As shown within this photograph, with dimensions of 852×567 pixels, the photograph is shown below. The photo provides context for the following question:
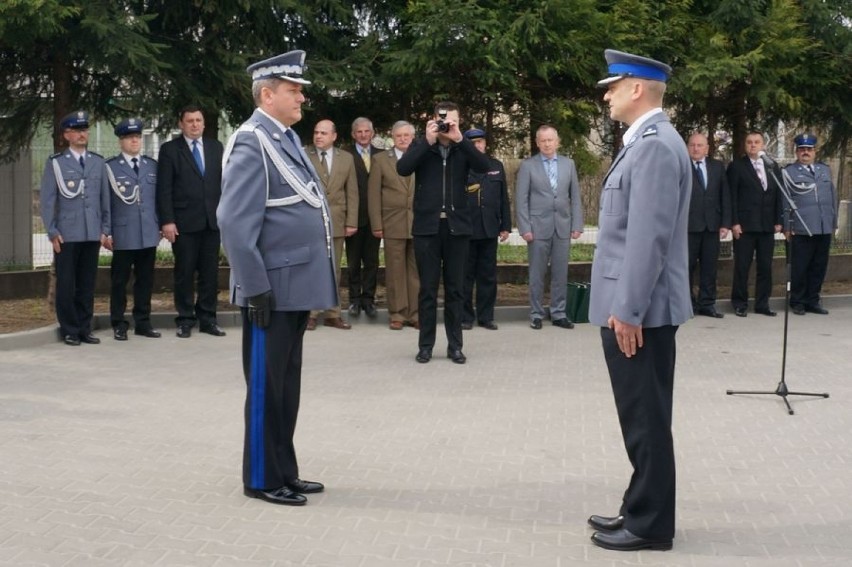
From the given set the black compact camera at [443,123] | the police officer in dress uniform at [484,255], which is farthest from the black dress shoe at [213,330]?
the black compact camera at [443,123]

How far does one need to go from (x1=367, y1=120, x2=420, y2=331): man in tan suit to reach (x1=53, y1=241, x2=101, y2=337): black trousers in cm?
283

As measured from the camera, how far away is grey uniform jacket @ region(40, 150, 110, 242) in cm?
1155

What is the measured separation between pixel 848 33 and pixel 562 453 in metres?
9.00

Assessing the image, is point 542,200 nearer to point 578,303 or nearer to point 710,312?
point 578,303

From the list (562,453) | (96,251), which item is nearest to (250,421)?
(562,453)

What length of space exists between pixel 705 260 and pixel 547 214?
2.15 m

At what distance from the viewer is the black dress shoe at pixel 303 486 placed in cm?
632

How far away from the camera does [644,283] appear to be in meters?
5.29

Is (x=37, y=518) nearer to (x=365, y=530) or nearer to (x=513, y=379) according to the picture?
(x=365, y=530)

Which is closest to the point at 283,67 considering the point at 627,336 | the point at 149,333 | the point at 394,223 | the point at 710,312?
the point at 627,336

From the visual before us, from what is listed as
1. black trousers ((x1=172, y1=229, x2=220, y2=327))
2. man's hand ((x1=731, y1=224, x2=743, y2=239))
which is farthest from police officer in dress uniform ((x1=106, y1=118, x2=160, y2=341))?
man's hand ((x1=731, y1=224, x2=743, y2=239))

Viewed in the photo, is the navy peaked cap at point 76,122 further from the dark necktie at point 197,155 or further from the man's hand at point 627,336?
the man's hand at point 627,336

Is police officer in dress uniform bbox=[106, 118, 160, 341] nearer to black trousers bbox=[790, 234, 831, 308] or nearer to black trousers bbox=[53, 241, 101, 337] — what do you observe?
black trousers bbox=[53, 241, 101, 337]

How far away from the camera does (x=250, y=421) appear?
619 centimetres
